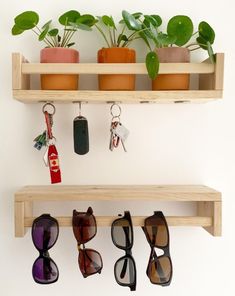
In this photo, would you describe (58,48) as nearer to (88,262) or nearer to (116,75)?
(116,75)

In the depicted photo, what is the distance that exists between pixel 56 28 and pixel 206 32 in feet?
1.30

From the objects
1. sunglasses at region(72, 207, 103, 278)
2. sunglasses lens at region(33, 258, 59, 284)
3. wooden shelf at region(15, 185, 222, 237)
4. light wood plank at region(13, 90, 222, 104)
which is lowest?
sunglasses lens at region(33, 258, 59, 284)

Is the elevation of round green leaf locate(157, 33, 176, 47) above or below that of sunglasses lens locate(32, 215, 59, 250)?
above

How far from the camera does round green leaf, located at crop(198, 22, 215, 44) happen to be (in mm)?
987

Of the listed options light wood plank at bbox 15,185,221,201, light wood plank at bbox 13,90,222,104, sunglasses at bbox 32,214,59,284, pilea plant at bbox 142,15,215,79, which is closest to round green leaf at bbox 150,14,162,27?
pilea plant at bbox 142,15,215,79

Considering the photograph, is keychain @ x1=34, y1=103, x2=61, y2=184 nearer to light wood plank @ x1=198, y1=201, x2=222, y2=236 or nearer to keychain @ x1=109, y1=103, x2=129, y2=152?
keychain @ x1=109, y1=103, x2=129, y2=152

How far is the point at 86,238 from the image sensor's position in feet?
3.23

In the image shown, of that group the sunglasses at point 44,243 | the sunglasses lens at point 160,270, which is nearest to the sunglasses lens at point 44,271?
the sunglasses at point 44,243

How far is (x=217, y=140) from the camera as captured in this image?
43.3 inches

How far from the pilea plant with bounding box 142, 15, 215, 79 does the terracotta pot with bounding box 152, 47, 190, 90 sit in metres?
0.02

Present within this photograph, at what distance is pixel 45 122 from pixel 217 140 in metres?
0.47

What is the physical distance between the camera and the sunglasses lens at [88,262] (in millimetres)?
989

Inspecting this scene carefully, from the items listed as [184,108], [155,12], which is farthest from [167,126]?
→ [155,12]

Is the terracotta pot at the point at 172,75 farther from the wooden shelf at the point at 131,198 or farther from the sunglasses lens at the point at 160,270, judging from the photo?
the sunglasses lens at the point at 160,270
